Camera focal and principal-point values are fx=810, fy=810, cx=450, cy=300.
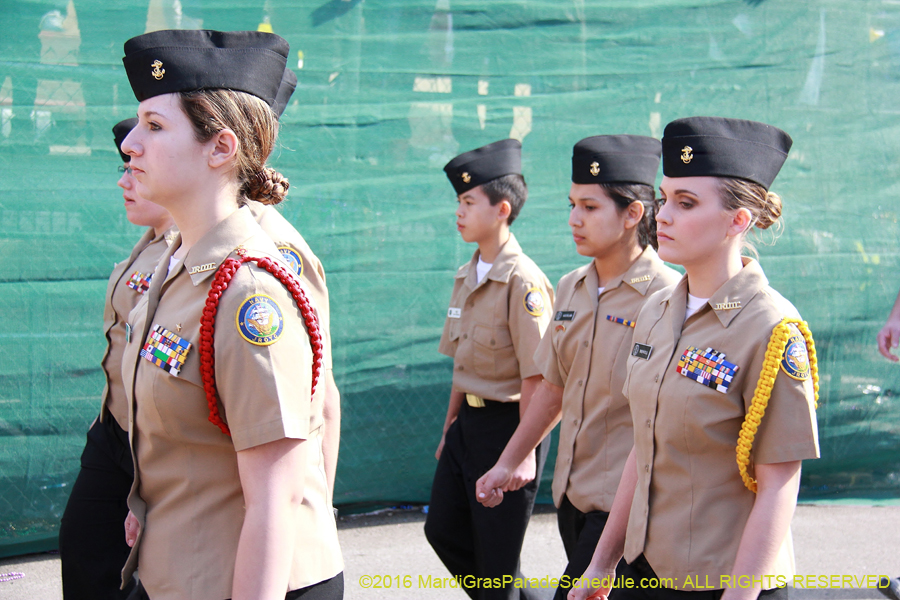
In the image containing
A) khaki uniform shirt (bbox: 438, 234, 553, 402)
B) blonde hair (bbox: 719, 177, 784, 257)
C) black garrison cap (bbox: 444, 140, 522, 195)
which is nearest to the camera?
blonde hair (bbox: 719, 177, 784, 257)

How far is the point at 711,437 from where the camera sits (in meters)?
1.83

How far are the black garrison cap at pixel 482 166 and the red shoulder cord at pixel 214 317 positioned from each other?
2.43 meters

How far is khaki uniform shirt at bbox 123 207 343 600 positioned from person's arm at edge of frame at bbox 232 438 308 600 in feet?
0.12

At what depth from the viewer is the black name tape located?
209 cm

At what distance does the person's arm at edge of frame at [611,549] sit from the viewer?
2107mm

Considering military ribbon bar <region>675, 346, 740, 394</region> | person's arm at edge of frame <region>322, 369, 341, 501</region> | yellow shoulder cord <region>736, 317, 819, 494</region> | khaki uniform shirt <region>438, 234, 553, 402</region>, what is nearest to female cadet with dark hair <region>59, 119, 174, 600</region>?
person's arm at edge of frame <region>322, 369, 341, 501</region>

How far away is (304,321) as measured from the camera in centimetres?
144

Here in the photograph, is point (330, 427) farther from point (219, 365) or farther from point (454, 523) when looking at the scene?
point (454, 523)

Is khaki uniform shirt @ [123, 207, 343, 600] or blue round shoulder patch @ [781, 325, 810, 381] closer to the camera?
khaki uniform shirt @ [123, 207, 343, 600]

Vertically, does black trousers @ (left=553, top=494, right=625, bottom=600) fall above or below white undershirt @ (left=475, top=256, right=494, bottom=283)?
below

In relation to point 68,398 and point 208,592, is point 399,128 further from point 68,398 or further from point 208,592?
point 208,592

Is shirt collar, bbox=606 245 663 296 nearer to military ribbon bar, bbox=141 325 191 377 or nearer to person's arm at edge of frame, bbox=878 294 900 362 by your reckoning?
person's arm at edge of frame, bbox=878 294 900 362

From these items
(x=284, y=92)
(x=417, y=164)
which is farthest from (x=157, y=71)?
(x=417, y=164)

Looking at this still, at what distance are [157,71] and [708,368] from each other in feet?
4.33
